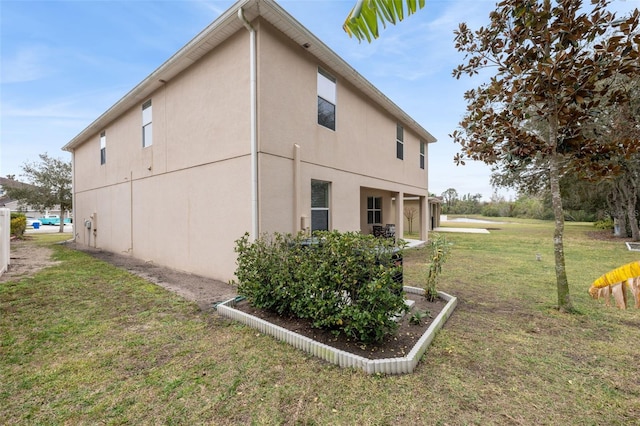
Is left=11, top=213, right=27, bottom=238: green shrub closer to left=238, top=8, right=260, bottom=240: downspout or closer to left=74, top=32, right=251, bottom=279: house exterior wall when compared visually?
left=74, top=32, right=251, bottom=279: house exterior wall

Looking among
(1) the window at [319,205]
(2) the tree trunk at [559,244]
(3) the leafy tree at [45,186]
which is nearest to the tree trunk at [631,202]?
(2) the tree trunk at [559,244]

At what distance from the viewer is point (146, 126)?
31.2 feet

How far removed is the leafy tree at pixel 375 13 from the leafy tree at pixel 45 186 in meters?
27.5

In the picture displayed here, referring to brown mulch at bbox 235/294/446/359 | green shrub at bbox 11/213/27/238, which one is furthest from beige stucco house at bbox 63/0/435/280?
green shrub at bbox 11/213/27/238

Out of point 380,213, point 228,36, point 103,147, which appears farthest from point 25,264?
point 380,213

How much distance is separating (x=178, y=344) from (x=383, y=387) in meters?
2.58

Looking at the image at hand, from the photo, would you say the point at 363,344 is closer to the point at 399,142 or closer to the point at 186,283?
the point at 186,283

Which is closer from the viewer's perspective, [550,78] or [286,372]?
[286,372]

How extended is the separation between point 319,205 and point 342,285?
4.55 meters

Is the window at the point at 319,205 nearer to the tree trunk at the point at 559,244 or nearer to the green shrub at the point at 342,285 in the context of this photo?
the green shrub at the point at 342,285

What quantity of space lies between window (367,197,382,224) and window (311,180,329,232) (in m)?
6.17

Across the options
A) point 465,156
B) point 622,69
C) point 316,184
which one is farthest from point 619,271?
point 316,184

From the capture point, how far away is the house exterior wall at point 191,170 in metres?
6.38

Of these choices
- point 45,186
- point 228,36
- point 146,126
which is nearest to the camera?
point 228,36
